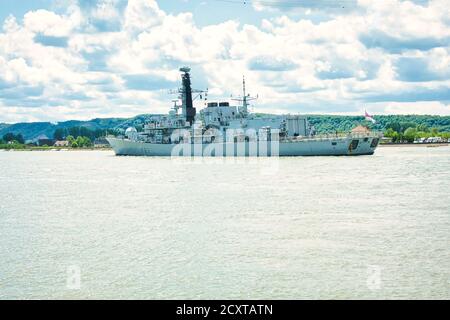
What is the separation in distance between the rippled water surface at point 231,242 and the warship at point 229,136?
127 feet

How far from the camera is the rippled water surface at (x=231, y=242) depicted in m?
18.5

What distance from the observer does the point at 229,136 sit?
91750mm

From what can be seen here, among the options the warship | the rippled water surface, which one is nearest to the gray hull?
the warship

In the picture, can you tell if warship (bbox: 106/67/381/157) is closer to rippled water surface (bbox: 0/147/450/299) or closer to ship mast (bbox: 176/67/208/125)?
ship mast (bbox: 176/67/208/125)

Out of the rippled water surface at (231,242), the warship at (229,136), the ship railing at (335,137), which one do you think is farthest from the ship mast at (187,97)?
the rippled water surface at (231,242)

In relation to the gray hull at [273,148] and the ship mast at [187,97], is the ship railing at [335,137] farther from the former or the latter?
the ship mast at [187,97]

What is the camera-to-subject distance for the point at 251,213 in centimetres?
3259

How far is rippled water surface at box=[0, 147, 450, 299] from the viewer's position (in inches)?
728

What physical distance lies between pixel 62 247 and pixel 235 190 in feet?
67.6

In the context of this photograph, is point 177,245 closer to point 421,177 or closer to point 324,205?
point 324,205

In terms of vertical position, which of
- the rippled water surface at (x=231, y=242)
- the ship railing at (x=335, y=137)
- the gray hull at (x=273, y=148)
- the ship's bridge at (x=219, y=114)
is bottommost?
the rippled water surface at (x=231, y=242)

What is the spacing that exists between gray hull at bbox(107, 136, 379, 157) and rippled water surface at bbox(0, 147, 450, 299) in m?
37.4
